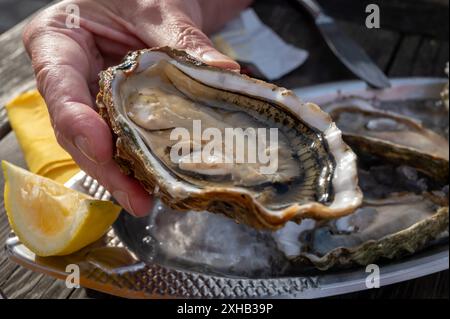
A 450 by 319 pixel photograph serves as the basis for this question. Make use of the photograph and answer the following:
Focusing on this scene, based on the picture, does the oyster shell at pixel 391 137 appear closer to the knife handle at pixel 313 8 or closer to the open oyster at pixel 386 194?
the open oyster at pixel 386 194

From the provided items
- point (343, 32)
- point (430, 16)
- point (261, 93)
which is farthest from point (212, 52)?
point (430, 16)

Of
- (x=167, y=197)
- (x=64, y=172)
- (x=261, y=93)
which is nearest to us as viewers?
(x=167, y=197)

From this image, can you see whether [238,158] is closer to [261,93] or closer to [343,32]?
[261,93]

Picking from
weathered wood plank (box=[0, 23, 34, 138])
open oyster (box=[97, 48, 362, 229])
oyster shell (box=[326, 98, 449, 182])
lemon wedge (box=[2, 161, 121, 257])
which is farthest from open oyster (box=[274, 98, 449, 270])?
weathered wood plank (box=[0, 23, 34, 138])

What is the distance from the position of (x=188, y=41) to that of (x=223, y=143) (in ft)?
1.00

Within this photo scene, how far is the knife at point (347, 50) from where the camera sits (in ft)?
5.40

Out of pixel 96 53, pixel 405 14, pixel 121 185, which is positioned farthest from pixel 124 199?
pixel 405 14

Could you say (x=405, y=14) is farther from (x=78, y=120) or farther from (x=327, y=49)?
(x=78, y=120)

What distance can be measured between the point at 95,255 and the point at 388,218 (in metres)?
0.62

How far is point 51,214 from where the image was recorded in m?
1.16

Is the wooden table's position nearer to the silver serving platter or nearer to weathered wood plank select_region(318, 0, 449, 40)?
weathered wood plank select_region(318, 0, 449, 40)

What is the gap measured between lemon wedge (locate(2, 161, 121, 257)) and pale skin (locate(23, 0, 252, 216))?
0.05 meters

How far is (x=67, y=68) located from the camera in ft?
4.04
